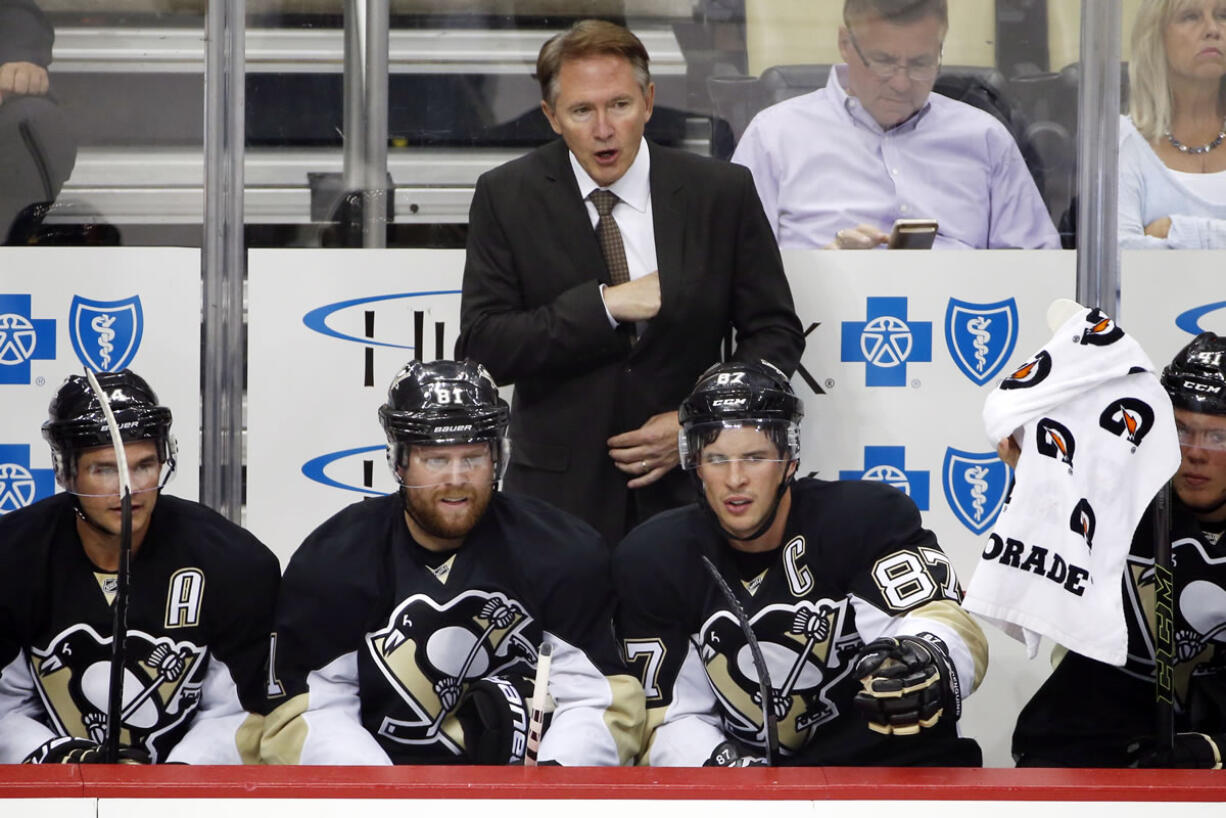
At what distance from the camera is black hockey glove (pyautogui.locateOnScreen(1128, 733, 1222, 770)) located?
2.29 m

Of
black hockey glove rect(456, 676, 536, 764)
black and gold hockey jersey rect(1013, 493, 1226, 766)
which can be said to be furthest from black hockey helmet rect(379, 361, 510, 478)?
black and gold hockey jersey rect(1013, 493, 1226, 766)

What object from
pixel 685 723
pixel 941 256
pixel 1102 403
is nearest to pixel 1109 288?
pixel 941 256

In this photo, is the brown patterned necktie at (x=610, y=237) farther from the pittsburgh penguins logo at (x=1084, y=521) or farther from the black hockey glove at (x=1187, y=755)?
the black hockey glove at (x=1187, y=755)

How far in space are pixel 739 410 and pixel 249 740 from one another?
0.96m

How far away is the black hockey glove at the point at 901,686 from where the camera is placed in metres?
2.16

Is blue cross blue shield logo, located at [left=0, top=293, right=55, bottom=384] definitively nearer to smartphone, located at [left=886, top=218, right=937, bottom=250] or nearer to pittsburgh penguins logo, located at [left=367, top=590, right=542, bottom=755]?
pittsburgh penguins logo, located at [left=367, top=590, right=542, bottom=755]

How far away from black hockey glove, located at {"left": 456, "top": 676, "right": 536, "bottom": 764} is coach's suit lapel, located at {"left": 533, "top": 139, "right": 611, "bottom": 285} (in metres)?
0.88

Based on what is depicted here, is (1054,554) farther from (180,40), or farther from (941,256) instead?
(180,40)

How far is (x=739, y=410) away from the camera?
256 cm

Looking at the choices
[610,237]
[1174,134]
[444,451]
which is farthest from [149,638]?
[1174,134]

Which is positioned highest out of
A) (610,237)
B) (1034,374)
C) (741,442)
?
(610,237)

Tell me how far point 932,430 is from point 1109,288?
463 mm

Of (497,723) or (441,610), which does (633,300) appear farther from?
(497,723)

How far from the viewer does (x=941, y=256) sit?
3.27 metres
